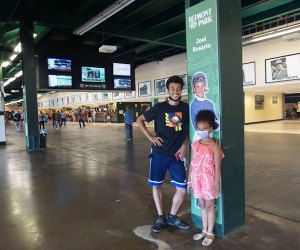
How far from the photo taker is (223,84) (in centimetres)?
257

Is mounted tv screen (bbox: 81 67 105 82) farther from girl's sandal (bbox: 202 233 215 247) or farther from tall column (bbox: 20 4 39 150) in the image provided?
girl's sandal (bbox: 202 233 215 247)

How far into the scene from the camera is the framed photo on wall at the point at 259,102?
749 inches

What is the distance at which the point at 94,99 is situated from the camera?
25438 millimetres

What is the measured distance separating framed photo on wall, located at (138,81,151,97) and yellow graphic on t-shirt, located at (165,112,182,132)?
49.9ft

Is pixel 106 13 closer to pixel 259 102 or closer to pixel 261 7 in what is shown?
pixel 261 7

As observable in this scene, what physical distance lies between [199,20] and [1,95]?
35.0 ft

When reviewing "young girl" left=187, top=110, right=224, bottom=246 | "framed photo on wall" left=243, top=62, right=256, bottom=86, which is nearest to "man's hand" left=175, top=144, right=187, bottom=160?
"young girl" left=187, top=110, right=224, bottom=246

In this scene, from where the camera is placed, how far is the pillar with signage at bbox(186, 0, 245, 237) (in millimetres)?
2555

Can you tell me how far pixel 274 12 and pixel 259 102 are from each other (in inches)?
438

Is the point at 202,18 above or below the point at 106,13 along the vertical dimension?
below

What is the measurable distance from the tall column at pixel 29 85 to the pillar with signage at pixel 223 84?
7865mm

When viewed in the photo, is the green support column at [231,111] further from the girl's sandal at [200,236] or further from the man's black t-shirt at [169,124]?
the man's black t-shirt at [169,124]

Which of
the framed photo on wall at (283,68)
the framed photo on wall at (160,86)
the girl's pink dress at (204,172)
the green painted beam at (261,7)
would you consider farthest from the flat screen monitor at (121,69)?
the girl's pink dress at (204,172)

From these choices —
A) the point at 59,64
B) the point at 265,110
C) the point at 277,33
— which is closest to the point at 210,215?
the point at 277,33
